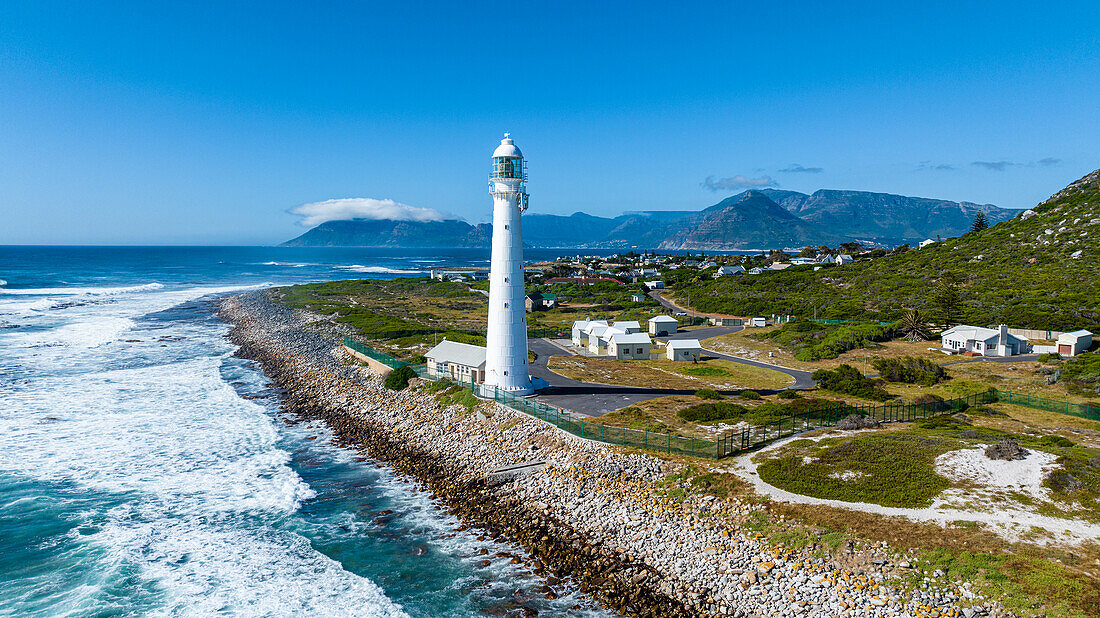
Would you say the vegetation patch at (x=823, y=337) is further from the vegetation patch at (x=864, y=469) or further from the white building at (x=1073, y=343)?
the vegetation patch at (x=864, y=469)

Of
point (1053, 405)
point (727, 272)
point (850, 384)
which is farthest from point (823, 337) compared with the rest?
point (727, 272)

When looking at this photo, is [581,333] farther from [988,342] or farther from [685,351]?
[988,342]

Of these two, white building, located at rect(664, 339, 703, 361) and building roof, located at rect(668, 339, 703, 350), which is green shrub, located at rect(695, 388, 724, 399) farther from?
building roof, located at rect(668, 339, 703, 350)

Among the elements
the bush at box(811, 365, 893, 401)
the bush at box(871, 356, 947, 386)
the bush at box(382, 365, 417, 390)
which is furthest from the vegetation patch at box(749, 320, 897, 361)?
the bush at box(382, 365, 417, 390)

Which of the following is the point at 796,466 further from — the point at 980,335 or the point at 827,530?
the point at 980,335

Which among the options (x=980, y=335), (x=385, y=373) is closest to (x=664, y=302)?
(x=980, y=335)

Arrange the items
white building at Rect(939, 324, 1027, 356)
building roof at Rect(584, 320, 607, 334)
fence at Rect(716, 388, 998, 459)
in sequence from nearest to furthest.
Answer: fence at Rect(716, 388, 998, 459) → white building at Rect(939, 324, 1027, 356) → building roof at Rect(584, 320, 607, 334)
